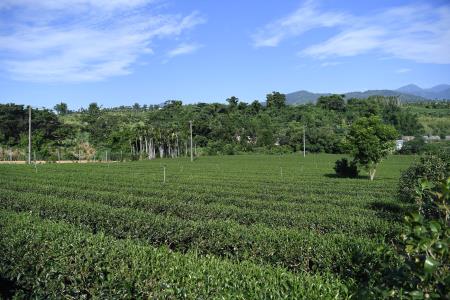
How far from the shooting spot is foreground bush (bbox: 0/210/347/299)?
225 inches

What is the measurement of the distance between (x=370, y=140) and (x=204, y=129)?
67.2 meters

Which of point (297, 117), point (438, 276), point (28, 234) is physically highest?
point (297, 117)

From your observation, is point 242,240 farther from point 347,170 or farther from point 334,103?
point 334,103

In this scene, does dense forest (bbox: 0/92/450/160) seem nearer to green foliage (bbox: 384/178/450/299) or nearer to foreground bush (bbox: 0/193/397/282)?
foreground bush (bbox: 0/193/397/282)

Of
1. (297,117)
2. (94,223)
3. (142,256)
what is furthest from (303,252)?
(297,117)

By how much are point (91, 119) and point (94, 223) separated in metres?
91.1

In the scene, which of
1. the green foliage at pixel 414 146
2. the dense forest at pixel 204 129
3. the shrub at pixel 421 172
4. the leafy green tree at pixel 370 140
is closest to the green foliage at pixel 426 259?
the shrub at pixel 421 172

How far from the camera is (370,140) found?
110 ft

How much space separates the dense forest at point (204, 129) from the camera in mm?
84431

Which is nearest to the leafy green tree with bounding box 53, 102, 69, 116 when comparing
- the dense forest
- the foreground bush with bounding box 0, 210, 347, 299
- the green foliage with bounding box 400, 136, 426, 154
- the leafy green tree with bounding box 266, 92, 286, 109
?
the dense forest

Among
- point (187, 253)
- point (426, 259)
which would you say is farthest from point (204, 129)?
point (426, 259)

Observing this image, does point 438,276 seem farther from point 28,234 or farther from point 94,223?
point 94,223

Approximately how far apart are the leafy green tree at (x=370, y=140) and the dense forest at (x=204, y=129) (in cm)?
4555

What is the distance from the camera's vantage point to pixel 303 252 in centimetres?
947
